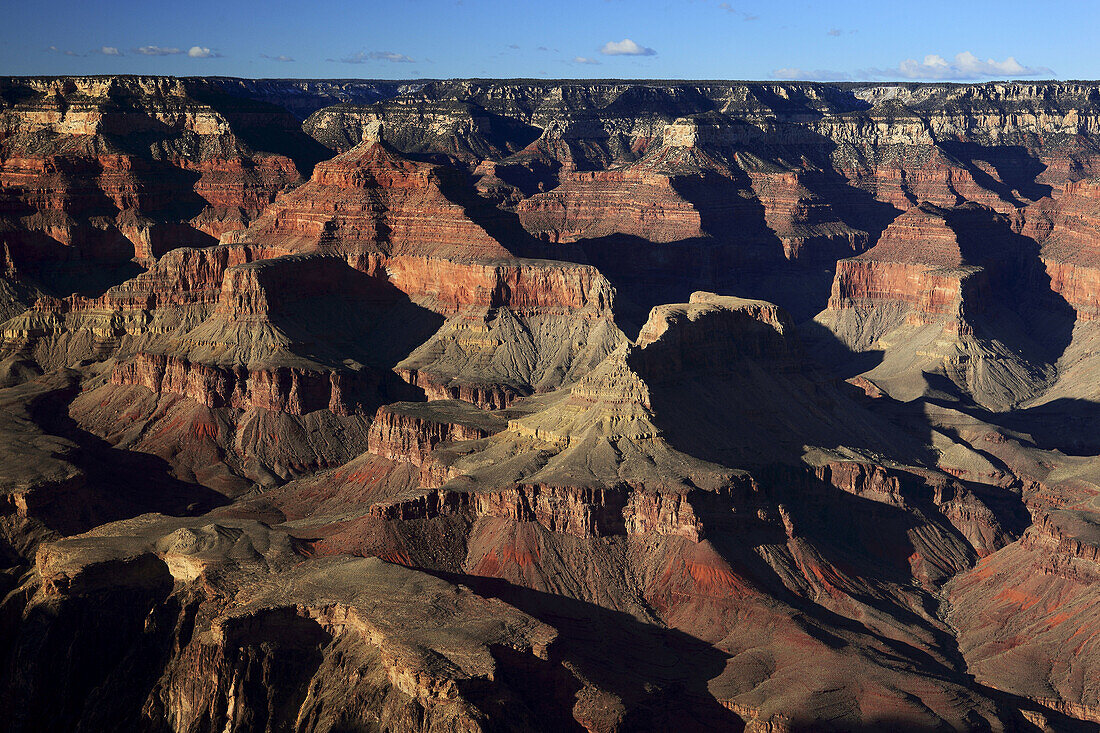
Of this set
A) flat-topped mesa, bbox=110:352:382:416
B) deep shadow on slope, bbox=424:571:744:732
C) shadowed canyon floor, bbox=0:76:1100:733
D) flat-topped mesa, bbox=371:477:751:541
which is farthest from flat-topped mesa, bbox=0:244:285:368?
deep shadow on slope, bbox=424:571:744:732

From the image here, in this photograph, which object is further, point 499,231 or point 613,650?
point 499,231

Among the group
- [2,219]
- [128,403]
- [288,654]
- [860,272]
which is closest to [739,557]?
[288,654]

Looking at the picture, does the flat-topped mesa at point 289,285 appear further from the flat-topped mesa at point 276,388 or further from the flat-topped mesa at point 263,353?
the flat-topped mesa at point 276,388

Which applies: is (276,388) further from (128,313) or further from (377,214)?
(377,214)

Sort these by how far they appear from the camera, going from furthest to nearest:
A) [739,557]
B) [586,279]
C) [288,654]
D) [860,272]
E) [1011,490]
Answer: [860,272] < [586,279] < [1011,490] < [739,557] < [288,654]

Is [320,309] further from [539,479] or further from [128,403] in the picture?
[539,479]

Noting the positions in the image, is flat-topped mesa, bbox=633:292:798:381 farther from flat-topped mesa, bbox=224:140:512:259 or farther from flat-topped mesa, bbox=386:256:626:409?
flat-topped mesa, bbox=224:140:512:259
